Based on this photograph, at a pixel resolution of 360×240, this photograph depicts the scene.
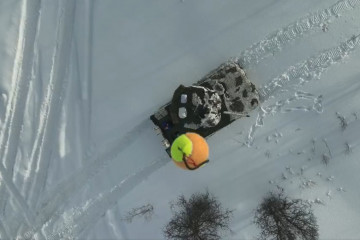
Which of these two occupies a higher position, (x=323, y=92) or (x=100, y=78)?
(x=100, y=78)

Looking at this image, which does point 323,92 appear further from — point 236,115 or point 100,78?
point 100,78

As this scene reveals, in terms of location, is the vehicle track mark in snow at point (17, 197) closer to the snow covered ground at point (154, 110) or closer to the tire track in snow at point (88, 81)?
the snow covered ground at point (154, 110)

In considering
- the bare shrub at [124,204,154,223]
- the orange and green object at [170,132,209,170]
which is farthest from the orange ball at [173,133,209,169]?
the bare shrub at [124,204,154,223]

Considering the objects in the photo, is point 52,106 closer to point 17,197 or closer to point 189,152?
point 17,197

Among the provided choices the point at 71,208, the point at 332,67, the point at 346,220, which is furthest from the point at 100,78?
the point at 346,220

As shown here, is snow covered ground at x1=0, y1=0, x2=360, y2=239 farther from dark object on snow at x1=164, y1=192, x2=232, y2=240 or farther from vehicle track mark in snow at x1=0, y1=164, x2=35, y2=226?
Answer: dark object on snow at x1=164, y1=192, x2=232, y2=240

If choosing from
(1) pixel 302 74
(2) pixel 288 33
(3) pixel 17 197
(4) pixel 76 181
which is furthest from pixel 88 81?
(1) pixel 302 74
